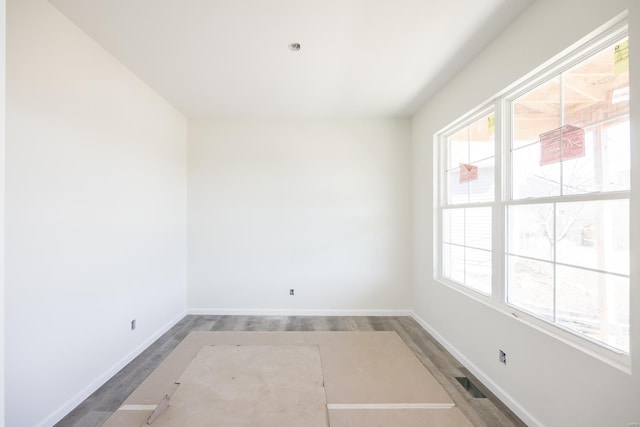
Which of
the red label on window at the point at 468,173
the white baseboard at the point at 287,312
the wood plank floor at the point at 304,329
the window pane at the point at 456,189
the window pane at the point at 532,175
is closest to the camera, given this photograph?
the window pane at the point at 532,175

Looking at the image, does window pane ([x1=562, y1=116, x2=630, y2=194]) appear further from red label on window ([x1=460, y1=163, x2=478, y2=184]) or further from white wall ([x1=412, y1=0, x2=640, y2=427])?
red label on window ([x1=460, y1=163, x2=478, y2=184])

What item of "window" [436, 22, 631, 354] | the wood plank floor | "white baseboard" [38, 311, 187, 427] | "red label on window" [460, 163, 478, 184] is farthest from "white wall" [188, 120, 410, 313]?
"window" [436, 22, 631, 354]

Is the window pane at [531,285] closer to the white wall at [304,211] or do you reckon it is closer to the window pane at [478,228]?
the window pane at [478,228]

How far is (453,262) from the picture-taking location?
10.5 feet

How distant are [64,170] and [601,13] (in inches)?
138

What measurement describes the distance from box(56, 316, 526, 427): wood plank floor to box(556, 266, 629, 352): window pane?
86 cm

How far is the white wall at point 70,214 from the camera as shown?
1734 mm

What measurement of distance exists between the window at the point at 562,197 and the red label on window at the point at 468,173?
0.05 metres

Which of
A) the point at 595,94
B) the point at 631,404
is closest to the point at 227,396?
the point at 631,404

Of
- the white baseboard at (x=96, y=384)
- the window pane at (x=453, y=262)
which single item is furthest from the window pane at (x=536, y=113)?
the white baseboard at (x=96, y=384)

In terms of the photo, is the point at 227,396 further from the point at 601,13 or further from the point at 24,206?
the point at 601,13

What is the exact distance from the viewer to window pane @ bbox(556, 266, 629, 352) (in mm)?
1458

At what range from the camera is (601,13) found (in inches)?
58.6

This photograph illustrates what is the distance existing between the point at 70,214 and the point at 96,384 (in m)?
1.44
